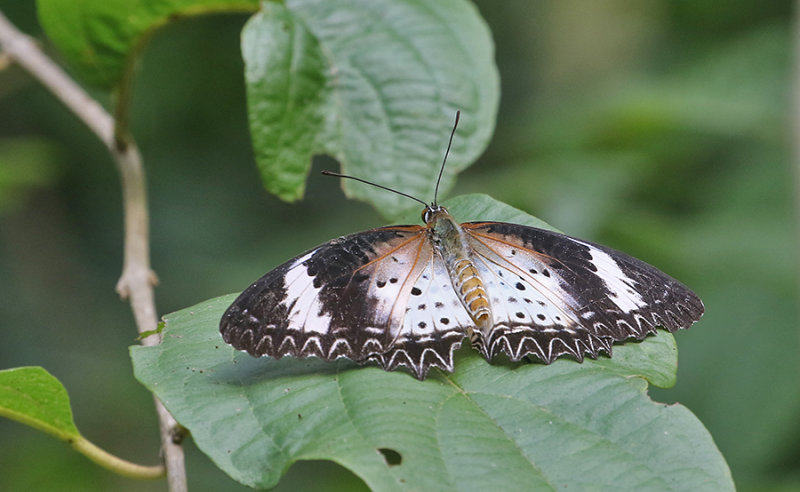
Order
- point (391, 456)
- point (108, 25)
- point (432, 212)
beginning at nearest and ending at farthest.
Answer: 1. point (391, 456)
2. point (432, 212)
3. point (108, 25)

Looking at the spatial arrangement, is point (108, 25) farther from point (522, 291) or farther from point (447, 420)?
point (447, 420)

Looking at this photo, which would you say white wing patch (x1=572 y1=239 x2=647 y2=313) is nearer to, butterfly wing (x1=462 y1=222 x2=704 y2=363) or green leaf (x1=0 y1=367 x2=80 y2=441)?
butterfly wing (x1=462 y1=222 x2=704 y2=363)

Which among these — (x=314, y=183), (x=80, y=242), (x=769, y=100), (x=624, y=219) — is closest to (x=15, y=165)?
(x=80, y=242)

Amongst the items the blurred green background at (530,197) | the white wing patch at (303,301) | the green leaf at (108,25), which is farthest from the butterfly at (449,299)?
the blurred green background at (530,197)

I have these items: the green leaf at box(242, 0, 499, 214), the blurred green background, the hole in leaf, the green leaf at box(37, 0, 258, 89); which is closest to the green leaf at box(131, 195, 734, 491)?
the hole in leaf

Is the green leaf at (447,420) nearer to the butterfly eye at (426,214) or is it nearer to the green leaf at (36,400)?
the green leaf at (36,400)

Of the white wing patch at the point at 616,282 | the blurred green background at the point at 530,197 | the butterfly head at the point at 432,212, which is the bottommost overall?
the blurred green background at the point at 530,197

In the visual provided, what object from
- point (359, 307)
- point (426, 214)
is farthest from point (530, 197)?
point (359, 307)
